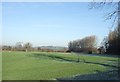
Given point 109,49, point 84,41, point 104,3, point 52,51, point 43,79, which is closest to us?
point 104,3

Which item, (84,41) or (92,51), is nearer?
(84,41)

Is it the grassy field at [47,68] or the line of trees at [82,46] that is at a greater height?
the line of trees at [82,46]

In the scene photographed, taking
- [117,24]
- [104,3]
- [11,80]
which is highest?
[104,3]

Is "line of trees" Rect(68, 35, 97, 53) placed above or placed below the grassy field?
above

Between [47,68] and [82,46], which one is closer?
[47,68]

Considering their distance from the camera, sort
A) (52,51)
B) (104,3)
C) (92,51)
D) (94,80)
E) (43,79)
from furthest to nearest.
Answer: (52,51) → (92,51) → (43,79) → (94,80) → (104,3)

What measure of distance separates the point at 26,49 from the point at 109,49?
19700 mm

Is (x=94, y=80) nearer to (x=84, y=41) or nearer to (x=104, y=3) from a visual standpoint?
(x=104, y=3)

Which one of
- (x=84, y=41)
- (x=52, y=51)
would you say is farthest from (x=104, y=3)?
(x=52, y=51)

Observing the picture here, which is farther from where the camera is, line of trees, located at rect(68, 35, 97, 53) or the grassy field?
line of trees, located at rect(68, 35, 97, 53)

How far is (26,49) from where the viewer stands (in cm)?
4447

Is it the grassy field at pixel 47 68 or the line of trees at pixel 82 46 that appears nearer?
the grassy field at pixel 47 68

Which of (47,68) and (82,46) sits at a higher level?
(82,46)

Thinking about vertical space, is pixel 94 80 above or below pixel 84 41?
below
